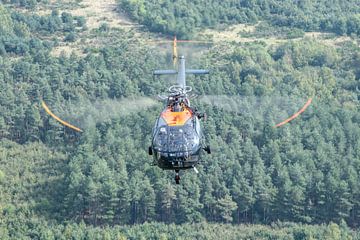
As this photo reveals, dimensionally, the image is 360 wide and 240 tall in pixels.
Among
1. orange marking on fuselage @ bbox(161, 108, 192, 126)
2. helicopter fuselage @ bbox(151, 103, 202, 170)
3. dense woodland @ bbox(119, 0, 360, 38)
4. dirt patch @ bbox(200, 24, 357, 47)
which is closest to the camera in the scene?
helicopter fuselage @ bbox(151, 103, 202, 170)

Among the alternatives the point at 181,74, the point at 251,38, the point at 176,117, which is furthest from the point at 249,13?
the point at 176,117

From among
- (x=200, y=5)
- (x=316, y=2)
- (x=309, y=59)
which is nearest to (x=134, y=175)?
(x=309, y=59)

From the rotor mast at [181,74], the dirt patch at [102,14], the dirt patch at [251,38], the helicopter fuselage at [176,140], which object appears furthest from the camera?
the dirt patch at [102,14]

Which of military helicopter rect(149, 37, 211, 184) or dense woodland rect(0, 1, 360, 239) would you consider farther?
dense woodland rect(0, 1, 360, 239)

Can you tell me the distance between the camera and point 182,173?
126500mm

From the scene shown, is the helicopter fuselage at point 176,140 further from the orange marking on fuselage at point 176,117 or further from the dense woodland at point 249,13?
the dense woodland at point 249,13

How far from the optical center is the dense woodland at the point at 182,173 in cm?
12375

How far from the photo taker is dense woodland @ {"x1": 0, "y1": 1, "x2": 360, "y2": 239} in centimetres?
12375

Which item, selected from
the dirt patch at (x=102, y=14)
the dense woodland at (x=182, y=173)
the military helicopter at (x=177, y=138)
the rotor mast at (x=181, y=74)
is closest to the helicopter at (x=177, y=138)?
the military helicopter at (x=177, y=138)

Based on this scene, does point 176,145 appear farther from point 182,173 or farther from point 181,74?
point 182,173

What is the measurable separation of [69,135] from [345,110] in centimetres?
3355

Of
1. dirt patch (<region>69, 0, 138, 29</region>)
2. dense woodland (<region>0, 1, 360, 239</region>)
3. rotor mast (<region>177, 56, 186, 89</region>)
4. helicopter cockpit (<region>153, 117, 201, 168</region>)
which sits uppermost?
rotor mast (<region>177, 56, 186, 89</region>)

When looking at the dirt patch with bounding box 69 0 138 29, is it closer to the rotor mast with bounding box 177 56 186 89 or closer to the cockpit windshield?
the rotor mast with bounding box 177 56 186 89

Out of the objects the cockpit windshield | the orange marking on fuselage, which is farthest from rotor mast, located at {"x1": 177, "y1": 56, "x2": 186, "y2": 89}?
the cockpit windshield
